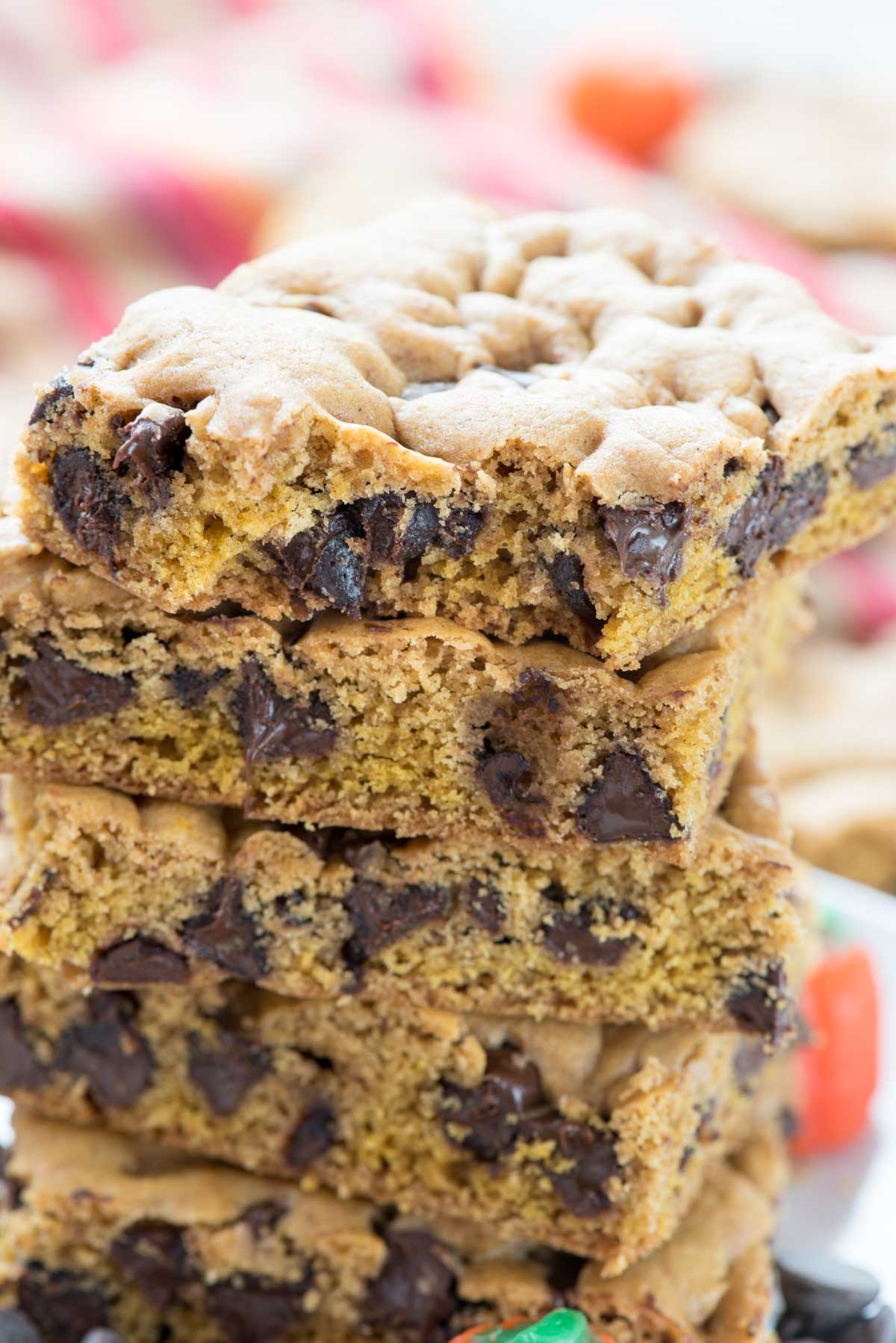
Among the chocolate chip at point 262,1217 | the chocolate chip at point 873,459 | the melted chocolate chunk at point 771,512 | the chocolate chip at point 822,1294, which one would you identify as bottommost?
the chocolate chip at point 262,1217

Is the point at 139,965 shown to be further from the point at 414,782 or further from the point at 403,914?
the point at 414,782

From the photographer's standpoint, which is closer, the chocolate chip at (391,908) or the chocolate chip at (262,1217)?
the chocolate chip at (391,908)

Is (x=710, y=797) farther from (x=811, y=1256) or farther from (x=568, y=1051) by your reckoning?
(x=811, y=1256)

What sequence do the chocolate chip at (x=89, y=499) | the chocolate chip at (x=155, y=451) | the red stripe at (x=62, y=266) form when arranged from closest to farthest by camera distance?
the chocolate chip at (x=155, y=451), the chocolate chip at (x=89, y=499), the red stripe at (x=62, y=266)

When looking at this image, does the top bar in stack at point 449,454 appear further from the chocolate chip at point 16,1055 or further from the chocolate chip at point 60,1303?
the chocolate chip at point 60,1303

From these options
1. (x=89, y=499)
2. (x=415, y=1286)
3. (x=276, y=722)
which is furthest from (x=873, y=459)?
(x=415, y=1286)

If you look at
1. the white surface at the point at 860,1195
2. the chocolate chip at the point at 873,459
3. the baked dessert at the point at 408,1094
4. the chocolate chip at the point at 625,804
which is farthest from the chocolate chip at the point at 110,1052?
the chocolate chip at the point at 873,459
